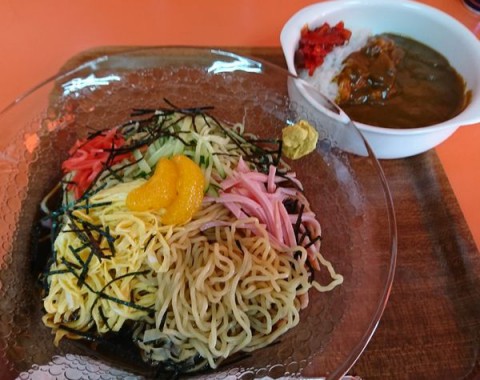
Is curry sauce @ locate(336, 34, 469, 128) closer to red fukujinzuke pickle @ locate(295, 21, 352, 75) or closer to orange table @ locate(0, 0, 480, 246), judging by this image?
red fukujinzuke pickle @ locate(295, 21, 352, 75)

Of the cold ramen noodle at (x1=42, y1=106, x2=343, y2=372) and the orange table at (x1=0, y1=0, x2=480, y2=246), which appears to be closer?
the cold ramen noodle at (x1=42, y1=106, x2=343, y2=372)

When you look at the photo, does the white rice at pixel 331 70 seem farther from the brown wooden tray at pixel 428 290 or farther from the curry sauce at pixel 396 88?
the brown wooden tray at pixel 428 290

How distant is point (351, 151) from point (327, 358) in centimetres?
57

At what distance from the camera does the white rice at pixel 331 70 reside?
1.55 meters

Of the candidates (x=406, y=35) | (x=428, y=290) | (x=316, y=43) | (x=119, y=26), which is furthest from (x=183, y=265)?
(x=119, y=26)

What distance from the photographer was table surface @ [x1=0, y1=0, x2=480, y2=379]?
1.19 meters

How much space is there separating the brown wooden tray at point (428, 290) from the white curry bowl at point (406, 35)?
0.14 metres

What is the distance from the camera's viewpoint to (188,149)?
129cm

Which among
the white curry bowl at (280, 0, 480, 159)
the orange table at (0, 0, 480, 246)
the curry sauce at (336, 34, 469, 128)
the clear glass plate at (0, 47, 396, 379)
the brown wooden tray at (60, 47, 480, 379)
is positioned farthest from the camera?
the orange table at (0, 0, 480, 246)

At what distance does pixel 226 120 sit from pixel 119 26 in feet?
3.05

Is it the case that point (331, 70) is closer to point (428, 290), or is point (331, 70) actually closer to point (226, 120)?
point (226, 120)

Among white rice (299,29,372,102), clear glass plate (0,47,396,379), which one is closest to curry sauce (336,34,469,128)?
white rice (299,29,372,102)

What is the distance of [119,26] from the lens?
6.81 ft

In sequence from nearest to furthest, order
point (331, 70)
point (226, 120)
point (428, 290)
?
point (428, 290) < point (226, 120) < point (331, 70)
